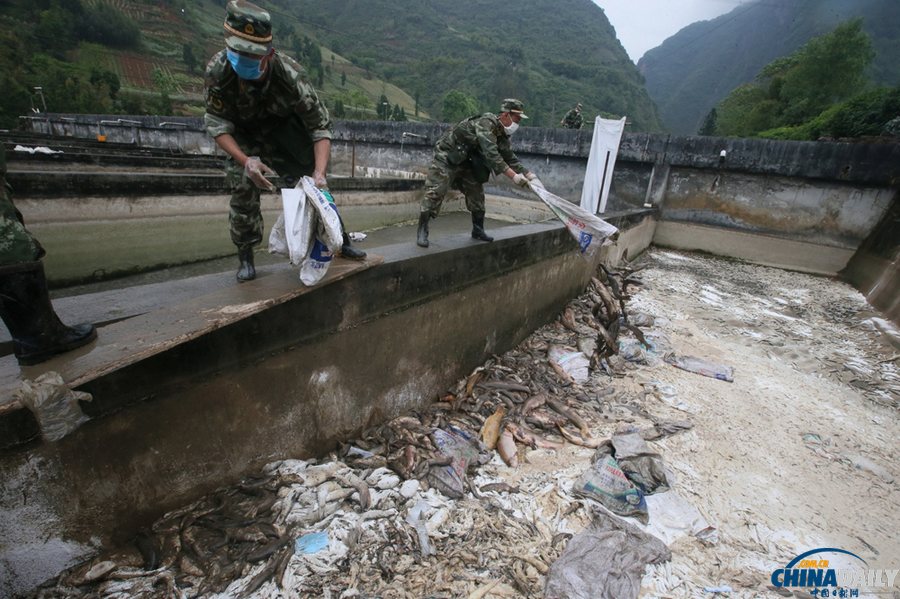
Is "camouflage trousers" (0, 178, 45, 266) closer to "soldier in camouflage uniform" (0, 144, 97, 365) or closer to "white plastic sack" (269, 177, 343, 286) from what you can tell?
"soldier in camouflage uniform" (0, 144, 97, 365)

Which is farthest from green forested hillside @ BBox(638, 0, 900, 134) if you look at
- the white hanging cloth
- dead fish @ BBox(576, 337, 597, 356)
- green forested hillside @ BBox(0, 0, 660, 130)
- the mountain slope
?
dead fish @ BBox(576, 337, 597, 356)

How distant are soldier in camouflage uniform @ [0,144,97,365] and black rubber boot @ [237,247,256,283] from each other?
94 centimetres

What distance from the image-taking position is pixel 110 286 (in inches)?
197

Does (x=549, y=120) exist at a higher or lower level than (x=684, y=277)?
higher

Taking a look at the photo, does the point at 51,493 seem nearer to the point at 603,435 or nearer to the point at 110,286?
the point at 603,435

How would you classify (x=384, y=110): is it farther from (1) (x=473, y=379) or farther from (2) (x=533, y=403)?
(2) (x=533, y=403)

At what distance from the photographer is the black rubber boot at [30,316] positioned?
58.3 inches

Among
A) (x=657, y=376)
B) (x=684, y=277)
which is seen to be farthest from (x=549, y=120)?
(x=657, y=376)

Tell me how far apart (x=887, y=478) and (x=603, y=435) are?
7.27ft

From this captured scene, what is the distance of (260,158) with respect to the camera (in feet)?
8.46

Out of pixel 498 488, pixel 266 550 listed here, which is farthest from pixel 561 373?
pixel 266 550

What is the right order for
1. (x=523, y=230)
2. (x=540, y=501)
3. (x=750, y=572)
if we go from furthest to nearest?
1. (x=523, y=230)
2. (x=540, y=501)
3. (x=750, y=572)

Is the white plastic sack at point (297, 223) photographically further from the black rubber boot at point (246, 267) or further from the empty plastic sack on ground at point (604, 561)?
the empty plastic sack on ground at point (604, 561)

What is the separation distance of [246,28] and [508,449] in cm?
302
